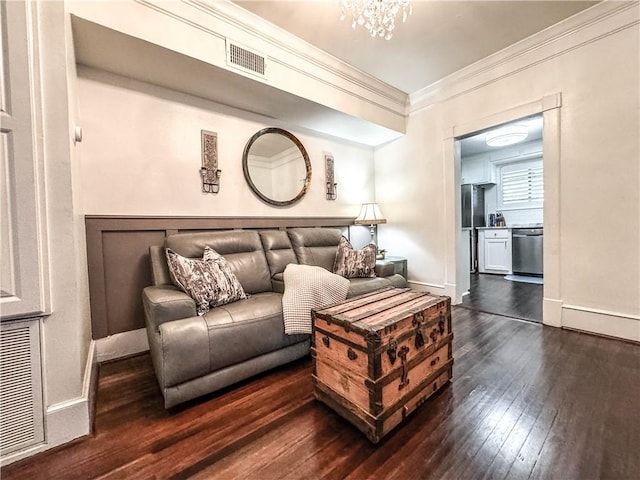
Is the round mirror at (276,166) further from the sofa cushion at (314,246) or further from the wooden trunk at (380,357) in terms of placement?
the wooden trunk at (380,357)

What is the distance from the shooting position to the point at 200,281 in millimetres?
1802

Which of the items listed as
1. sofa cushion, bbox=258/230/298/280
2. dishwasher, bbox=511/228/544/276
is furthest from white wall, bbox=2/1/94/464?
dishwasher, bbox=511/228/544/276

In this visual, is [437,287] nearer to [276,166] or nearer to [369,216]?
[369,216]

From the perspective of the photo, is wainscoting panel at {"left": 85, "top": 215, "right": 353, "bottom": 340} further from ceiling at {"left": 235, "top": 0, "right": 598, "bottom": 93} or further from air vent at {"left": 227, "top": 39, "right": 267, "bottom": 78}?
ceiling at {"left": 235, "top": 0, "right": 598, "bottom": 93}

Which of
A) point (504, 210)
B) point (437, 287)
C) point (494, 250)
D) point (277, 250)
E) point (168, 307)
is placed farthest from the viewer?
point (504, 210)

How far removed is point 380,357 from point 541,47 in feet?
10.8

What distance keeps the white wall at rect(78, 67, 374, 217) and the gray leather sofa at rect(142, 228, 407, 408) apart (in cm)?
45

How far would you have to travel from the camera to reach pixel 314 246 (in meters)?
2.96

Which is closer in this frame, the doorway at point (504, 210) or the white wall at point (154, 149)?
the white wall at point (154, 149)

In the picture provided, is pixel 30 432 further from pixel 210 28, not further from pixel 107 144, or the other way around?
pixel 210 28

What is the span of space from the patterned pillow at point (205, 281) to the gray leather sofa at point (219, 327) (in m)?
0.08

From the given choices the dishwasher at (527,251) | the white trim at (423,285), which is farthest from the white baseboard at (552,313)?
the dishwasher at (527,251)

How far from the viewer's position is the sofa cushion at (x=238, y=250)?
2.13m

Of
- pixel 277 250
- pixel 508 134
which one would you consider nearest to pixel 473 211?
pixel 508 134
